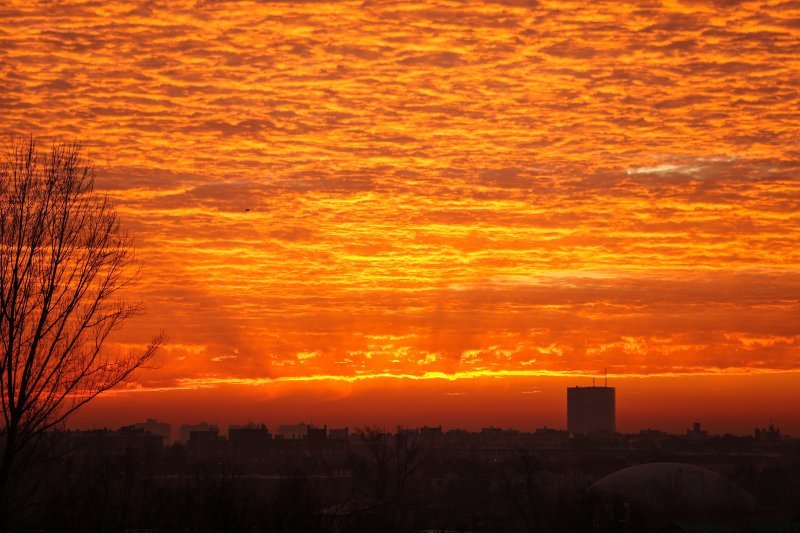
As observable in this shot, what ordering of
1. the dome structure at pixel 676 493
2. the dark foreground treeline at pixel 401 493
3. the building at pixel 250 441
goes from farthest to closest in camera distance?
the building at pixel 250 441 < the dome structure at pixel 676 493 < the dark foreground treeline at pixel 401 493

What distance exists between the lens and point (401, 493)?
62688 millimetres

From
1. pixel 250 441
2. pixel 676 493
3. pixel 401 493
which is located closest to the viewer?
pixel 401 493

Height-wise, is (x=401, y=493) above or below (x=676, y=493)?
above

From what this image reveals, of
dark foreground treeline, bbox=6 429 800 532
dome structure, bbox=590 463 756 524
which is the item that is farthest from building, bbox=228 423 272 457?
dome structure, bbox=590 463 756 524

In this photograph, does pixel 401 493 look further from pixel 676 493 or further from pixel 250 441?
pixel 250 441

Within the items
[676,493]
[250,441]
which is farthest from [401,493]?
[250,441]

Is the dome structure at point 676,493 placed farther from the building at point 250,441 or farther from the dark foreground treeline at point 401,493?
the building at point 250,441

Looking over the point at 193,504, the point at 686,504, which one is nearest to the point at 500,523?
the point at 686,504

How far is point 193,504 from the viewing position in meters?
25.2

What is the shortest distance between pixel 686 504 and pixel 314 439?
104561 millimetres

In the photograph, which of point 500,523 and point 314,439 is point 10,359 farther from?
point 314,439

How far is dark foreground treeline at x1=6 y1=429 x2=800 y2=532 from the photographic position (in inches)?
868

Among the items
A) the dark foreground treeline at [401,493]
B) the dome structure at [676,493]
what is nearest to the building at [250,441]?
the dark foreground treeline at [401,493]

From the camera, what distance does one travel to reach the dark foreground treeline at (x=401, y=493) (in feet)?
72.3
